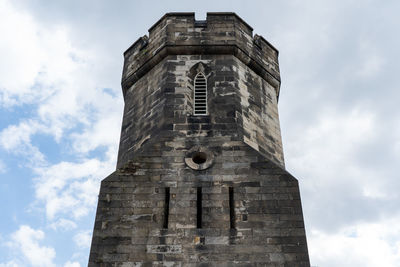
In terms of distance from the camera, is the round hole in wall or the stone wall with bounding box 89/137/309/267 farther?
the round hole in wall

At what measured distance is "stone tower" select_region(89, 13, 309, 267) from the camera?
→ 8094 millimetres

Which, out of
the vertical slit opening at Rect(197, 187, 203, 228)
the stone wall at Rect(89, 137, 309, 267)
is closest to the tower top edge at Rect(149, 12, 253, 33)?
the stone wall at Rect(89, 137, 309, 267)

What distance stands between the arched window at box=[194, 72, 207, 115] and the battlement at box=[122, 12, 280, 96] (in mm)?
916

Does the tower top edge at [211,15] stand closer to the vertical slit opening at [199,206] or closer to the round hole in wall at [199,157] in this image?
the round hole in wall at [199,157]

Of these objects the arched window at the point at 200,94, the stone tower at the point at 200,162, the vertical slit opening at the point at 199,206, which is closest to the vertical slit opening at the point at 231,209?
the stone tower at the point at 200,162

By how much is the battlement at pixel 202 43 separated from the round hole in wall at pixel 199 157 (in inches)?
136

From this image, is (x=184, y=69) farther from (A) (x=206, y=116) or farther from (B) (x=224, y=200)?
(B) (x=224, y=200)

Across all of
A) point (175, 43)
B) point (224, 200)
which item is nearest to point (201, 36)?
point (175, 43)

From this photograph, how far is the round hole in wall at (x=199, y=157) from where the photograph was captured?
9.51 metres

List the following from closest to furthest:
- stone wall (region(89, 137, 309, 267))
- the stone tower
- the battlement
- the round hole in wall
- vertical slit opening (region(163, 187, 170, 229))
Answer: stone wall (region(89, 137, 309, 267)) < the stone tower < vertical slit opening (region(163, 187, 170, 229)) < the round hole in wall < the battlement

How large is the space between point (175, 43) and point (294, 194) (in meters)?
5.57

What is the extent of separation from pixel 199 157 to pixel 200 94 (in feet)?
A: 6.90

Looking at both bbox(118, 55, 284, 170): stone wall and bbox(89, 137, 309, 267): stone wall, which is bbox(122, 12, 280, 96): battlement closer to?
bbox(118, 55, 284, 170): stone wall

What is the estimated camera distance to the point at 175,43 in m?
11.9
